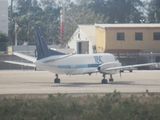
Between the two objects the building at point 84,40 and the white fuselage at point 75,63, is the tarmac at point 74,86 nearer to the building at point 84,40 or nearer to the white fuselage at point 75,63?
the white fuselage at point 75,63

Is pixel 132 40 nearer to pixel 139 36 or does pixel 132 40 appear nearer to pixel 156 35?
pixel 139 36

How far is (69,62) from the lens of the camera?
4041cm

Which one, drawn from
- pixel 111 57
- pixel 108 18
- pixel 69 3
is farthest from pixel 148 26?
pixel 69 3

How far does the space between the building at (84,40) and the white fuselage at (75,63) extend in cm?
3434

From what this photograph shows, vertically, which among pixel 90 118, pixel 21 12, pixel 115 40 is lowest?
pixel 90 118

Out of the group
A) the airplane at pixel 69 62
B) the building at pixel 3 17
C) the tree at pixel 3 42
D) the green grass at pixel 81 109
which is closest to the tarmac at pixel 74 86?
the airplane at pixel 69 62

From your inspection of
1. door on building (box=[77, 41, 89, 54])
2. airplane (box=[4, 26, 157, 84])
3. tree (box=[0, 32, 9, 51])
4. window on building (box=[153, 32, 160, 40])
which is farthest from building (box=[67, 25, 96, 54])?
airplane (box=[4, 26, 157, 84])

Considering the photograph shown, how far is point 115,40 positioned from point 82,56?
27.5m

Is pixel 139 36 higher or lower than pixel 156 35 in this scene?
lower

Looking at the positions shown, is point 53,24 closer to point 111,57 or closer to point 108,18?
point 108,18

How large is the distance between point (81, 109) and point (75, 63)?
18.5 metres

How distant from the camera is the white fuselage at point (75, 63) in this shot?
1526 inches

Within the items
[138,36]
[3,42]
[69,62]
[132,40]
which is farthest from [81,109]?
[3,42]

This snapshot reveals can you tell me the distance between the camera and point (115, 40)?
Answer: 6875 cm
